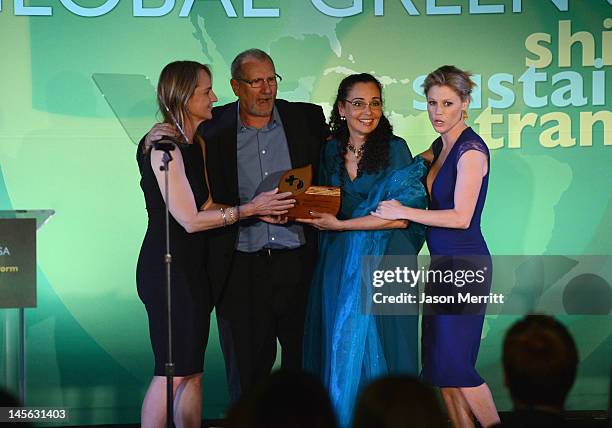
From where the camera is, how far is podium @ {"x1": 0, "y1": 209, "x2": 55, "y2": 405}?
20.0 feet

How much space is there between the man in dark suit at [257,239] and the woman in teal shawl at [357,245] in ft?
0.31

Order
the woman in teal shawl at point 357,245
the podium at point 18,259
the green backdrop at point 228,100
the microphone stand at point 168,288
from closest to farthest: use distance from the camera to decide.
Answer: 1. the microphone stand at point 168,288
2. the woman in teal shawl at point 357,245
3. the podium at point 18,259
4. the green backdrop at point 228,100

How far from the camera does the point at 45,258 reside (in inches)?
247

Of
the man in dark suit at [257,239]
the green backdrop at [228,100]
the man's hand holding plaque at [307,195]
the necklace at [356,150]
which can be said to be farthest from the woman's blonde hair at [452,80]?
the man's hand holding plaque at [307,195]

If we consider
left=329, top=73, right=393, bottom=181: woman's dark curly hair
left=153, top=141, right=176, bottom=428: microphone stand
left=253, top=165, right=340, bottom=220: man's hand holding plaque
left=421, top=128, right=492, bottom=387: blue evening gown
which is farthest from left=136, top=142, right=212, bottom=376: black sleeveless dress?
left=421, top=128, right=492, bottom=387: blue evening gown

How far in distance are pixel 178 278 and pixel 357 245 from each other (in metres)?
0.87

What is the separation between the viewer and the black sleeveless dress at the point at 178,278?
18.8 feet

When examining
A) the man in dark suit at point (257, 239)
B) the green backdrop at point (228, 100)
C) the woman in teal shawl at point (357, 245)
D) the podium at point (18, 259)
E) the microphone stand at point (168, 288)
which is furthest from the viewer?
the green backdrop at point (228, 100)

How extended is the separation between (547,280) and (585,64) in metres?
1.12

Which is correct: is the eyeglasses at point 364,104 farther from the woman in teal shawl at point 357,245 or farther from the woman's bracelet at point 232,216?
the woman's bracelet at point 232,216

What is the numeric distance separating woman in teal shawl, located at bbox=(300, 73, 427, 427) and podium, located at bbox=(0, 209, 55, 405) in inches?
55.4

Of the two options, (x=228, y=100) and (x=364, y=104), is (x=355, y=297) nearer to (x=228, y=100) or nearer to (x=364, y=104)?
(x=364, y=104)

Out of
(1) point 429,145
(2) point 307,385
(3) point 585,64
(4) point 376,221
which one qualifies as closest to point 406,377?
(2) point 307,385

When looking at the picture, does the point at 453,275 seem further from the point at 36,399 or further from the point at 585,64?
the point at 36,399
